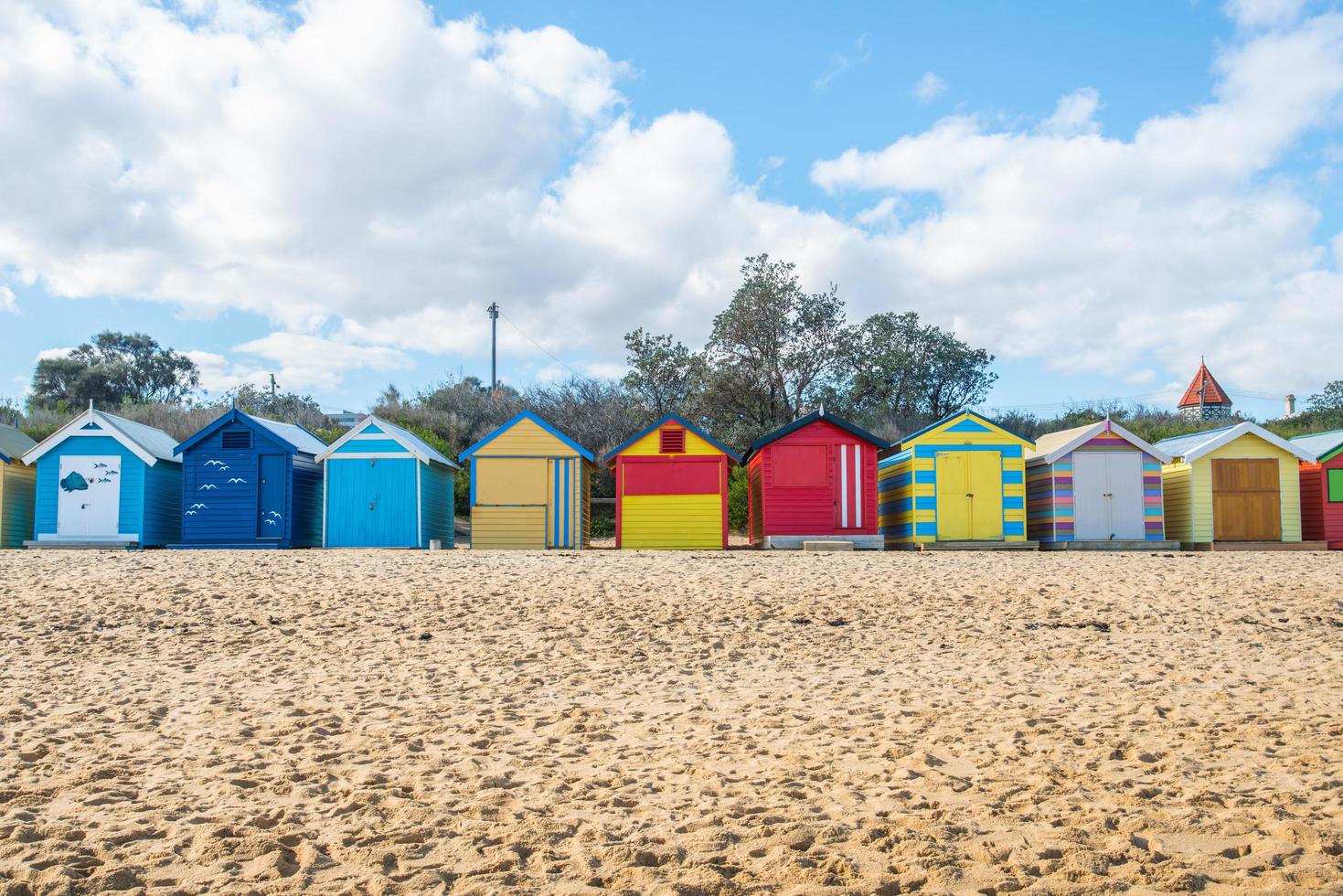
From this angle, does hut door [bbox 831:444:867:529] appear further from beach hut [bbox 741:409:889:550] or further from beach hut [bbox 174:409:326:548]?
beach hut [bbox 174:409:326:548]

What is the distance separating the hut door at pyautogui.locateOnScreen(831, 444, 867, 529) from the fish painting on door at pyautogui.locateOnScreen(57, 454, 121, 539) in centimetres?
1421

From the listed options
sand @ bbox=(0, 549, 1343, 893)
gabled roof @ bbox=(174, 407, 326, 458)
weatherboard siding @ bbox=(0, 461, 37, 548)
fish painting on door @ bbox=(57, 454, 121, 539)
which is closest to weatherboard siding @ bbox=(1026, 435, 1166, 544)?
sand @ bbox=(0, 549, 1343, 893)

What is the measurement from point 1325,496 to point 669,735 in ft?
66.0

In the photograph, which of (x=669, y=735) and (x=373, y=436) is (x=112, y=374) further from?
(x=669, y=735)

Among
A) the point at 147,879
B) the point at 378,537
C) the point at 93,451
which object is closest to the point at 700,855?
A: the point at 147,879

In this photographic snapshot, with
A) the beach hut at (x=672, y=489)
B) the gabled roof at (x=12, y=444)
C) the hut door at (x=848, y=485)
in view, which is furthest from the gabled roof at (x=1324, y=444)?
the gabled roof at (x=12, y=444)

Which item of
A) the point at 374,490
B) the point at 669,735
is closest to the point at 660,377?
the point at 374,490

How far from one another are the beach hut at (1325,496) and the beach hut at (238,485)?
69.3ft

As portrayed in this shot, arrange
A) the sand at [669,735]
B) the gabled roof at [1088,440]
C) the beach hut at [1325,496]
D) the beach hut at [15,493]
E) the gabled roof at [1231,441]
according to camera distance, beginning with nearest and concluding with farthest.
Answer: the sand at [669,735] < the gabled roof at [1088,440] < the beach hut at [15,493] < the gabled roof at [1231,441] < the beach hut at [1325,496]

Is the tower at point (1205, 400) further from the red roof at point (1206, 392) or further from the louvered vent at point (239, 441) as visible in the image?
the louvered vent at point (239, 441)

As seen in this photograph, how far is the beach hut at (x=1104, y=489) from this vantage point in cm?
2002

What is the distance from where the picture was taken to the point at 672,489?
A: 1962 cm

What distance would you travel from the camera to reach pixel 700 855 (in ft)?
14.2

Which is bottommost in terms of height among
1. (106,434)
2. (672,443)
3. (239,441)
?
(672,443)
